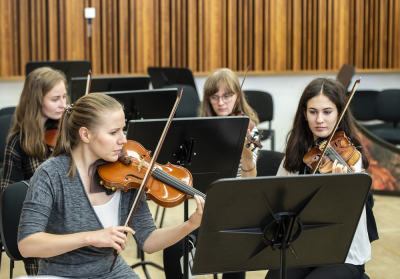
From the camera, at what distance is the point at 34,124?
2605mm

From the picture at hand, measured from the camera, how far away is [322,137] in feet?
7.29

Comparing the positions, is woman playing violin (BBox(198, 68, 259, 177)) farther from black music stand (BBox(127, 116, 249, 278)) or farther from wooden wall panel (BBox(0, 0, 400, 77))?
wooden wall panel (BBox(0, 0, 400, 77))

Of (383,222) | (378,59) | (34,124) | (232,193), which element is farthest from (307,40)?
(232,193)

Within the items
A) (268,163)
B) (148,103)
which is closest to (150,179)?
(268,163)

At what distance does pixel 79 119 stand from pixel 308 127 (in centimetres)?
102

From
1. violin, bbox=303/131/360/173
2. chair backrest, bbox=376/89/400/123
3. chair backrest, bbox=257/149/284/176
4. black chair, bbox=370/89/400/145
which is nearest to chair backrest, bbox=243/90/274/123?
black chair, bbox=370/89/400/145

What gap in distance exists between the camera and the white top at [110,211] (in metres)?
1.78

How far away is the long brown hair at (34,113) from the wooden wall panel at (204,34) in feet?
8.17

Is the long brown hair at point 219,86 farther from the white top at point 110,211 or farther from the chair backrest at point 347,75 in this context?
the chair backrest at point 347,75

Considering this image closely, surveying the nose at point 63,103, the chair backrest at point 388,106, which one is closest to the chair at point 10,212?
the nose at point 63,103

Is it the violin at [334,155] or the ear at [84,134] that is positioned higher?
the ear at [84,134]

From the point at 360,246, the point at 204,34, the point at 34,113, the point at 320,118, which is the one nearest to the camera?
the point at 360,246

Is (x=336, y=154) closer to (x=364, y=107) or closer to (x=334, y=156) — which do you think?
(x=334, y=156)

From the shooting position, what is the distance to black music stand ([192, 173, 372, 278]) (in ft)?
4.78
